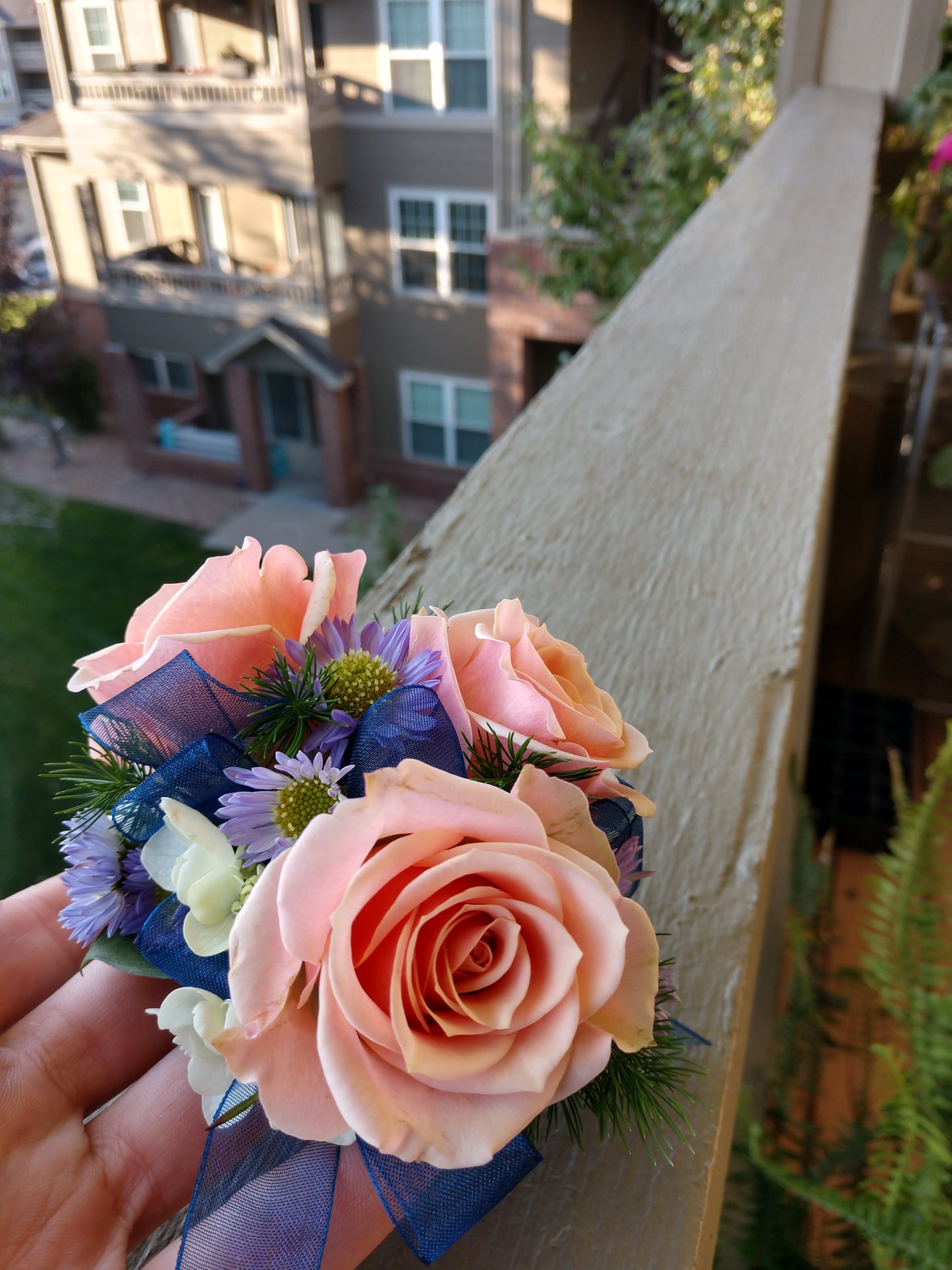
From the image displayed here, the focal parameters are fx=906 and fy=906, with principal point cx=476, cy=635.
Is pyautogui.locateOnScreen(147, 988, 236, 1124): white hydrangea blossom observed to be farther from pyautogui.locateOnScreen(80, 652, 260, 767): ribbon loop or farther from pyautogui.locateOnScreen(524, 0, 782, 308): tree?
pyautogui.locateOnScreen(524, 0, 782, 308): tree

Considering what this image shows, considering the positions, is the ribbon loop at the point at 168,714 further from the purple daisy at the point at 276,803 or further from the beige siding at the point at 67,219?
the beige siding at the point at 67,219

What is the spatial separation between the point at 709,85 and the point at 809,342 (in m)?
2.18

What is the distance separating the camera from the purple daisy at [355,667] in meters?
0.27

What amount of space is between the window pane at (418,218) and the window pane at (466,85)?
0.48 meters

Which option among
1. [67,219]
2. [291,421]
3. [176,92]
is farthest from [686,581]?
[291,421]

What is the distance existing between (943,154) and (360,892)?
1692mm

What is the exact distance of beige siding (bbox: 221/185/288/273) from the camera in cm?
494

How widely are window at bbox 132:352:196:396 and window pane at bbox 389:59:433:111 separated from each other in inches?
73.8

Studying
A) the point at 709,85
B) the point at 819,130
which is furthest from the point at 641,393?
the point at 709,85

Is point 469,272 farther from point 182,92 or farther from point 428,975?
point 428,975

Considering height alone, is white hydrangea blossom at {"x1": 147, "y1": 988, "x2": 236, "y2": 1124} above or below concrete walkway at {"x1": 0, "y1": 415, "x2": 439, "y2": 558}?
above

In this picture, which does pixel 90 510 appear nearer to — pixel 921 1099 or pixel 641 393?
pixel 641 393

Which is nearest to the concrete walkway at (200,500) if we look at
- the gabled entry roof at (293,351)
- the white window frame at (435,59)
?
the gabled entry roof at (293,351)

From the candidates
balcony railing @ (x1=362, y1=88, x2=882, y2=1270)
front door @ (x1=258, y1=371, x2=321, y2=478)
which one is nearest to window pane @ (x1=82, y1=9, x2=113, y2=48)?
front door @ (x1=258, y1=371, x2=321, y2=478)
